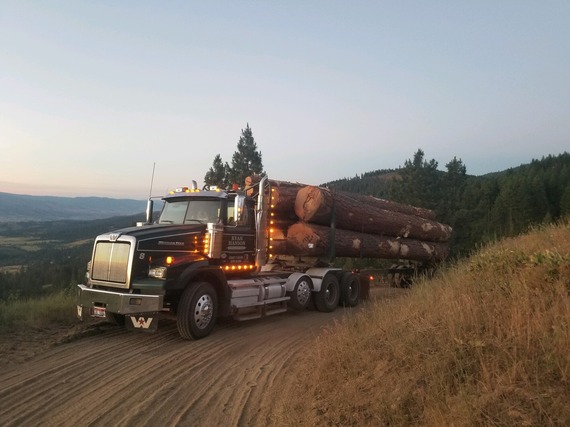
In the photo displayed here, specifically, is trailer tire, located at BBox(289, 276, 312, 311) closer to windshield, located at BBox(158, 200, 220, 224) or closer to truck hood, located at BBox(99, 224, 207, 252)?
windshield, located at BBox(158, 200, 220, 224)

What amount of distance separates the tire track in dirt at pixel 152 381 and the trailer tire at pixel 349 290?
14.9 ft

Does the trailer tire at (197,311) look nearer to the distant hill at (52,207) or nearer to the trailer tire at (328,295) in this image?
the trailer tire at (328,295)

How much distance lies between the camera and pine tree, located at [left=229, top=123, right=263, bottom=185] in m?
31.9

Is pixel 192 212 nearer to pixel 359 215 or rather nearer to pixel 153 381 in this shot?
pixel 153 381

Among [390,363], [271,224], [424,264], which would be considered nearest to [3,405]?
[390,363]

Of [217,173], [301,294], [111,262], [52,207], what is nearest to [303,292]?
[301,294]

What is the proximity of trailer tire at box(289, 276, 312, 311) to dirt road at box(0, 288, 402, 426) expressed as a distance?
8.86 ft

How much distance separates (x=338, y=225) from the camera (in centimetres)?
1297

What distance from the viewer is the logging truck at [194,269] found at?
25.2 ft

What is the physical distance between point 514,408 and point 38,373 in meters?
5.74

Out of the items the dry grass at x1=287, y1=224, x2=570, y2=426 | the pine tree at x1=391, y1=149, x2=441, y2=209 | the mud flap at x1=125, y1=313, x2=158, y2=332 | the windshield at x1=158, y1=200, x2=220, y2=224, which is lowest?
the mud flap at x1=125, y1=313, x2=158, y2=332

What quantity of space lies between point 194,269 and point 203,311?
2.76 feet

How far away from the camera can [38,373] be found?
5.87 m

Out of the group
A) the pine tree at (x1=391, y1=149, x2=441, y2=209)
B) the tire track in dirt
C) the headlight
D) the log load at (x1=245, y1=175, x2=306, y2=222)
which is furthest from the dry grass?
the pine tree at (x1=391, y1=149, x2=441, y2=209)
